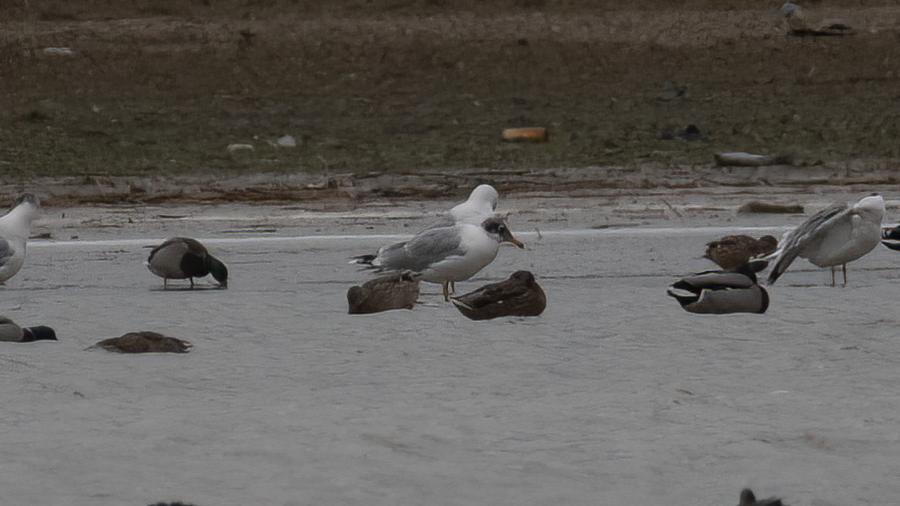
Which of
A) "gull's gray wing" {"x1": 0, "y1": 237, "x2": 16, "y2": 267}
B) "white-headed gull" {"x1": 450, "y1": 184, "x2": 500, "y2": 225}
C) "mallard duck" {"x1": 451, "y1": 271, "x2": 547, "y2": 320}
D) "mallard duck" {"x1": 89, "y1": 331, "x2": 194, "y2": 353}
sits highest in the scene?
"white-headed gull" {"x1": 450, "y1": 184, "x2": 500, "y2": 225}

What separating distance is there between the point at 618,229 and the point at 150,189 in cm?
434

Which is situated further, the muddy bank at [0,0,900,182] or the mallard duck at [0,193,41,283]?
the muddy bank at [0,0,900,182]

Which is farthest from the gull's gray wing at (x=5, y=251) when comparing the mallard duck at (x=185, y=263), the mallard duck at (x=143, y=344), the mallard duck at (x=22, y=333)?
the mallard duck at (x=143, y=344)

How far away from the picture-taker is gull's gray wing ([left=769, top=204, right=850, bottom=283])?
269 inches

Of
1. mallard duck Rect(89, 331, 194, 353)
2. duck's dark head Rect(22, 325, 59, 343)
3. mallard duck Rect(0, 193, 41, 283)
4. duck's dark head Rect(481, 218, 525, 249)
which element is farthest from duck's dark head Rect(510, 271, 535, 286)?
mallard duck Rect(0, 193, 41, 283)

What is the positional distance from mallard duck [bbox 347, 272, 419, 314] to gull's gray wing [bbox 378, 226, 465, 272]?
0.21 metres

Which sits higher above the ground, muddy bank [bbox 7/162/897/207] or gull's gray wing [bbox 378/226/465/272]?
muddy bank [bbox 7/162/897/207]

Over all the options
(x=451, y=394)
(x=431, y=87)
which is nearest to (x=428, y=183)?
(x=431, y=87)

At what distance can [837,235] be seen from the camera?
6.86 meters

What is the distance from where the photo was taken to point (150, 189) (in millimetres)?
11859

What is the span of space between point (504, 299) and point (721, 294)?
936 mm

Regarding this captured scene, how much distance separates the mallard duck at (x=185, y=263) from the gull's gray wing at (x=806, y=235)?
2.69 metres

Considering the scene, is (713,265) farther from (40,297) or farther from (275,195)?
(275,195)

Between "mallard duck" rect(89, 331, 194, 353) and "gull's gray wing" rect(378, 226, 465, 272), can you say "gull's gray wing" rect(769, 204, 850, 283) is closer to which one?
"gull's gray wing" rect(378, 226, 465, 272)
